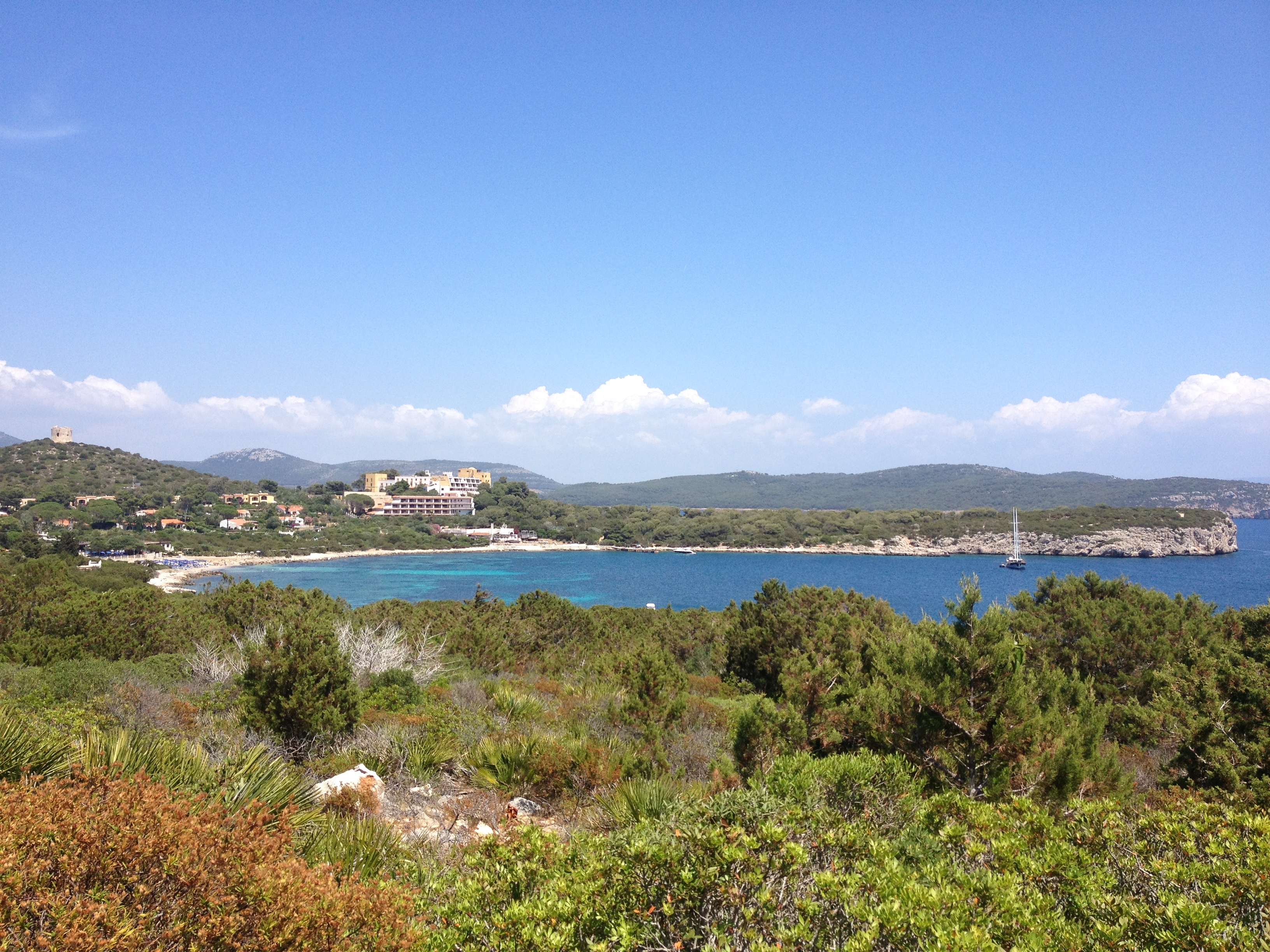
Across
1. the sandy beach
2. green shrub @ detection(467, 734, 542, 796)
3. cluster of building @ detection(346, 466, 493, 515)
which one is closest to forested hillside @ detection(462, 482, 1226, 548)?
cluster of building @ detection(346, 466, 493, 515)

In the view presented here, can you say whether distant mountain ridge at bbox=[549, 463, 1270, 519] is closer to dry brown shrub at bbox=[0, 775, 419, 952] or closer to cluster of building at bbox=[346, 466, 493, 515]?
cluster of building at bbox=[346, 466, 493, 515]

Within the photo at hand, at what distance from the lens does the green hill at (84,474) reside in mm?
89250

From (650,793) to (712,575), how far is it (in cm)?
7076

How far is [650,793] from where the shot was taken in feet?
17.0

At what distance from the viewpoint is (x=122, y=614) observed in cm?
1480

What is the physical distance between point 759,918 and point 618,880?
0.61m

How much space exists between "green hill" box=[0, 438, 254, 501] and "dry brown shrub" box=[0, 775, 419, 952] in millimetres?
105630

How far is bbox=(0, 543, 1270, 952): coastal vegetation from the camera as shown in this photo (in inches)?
99.4

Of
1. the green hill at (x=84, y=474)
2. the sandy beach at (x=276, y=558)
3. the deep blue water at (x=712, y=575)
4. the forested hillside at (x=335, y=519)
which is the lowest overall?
the deep blue water at (x=712, y=575)

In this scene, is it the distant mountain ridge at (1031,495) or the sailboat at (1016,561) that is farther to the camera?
the distant mountain ridge at (1031,495)

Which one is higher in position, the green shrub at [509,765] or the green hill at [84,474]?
the green hill at [84,474]

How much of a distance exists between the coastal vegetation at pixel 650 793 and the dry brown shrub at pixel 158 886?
1 cm

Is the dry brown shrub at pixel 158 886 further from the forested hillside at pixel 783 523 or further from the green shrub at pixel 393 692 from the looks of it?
the forested hillside at pixel 783 523

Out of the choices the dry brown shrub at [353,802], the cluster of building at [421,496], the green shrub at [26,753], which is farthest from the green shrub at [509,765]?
the cluster of building at [421,496]
